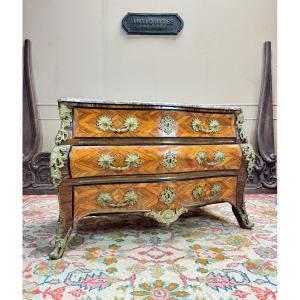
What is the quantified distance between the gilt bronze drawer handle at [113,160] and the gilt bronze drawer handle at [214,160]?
37 centimetres

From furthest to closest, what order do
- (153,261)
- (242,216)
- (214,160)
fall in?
1. (242,216)
2. (214,160)
3. (153,261)

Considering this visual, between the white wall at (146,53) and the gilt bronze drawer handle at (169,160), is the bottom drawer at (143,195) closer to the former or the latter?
the gilt bronze drawer handle at (169,160)

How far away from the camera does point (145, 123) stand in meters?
1.38

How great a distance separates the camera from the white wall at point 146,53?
2.89m

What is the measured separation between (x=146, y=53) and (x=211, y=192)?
2005 mm

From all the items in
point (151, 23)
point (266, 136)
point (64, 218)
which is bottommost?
point (64, 218)

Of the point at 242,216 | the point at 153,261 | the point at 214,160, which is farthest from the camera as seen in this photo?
the point at 242,216

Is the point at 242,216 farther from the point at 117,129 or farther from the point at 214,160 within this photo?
the point at 117,129

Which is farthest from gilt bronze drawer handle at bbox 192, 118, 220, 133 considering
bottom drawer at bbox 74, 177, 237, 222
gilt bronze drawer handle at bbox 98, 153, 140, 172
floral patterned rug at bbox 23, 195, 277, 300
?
floral patterned rug at bbox 23, 195, 277, 300

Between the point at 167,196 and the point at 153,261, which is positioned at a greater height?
the point at 167,196

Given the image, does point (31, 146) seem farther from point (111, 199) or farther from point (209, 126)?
point (209, 126)

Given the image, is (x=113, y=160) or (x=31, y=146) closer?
(x=113, y=160)

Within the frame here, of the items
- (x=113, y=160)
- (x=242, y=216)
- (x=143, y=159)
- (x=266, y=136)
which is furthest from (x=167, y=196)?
(x=266, y=136)

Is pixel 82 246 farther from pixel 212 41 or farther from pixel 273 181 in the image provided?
pixel 212 41
